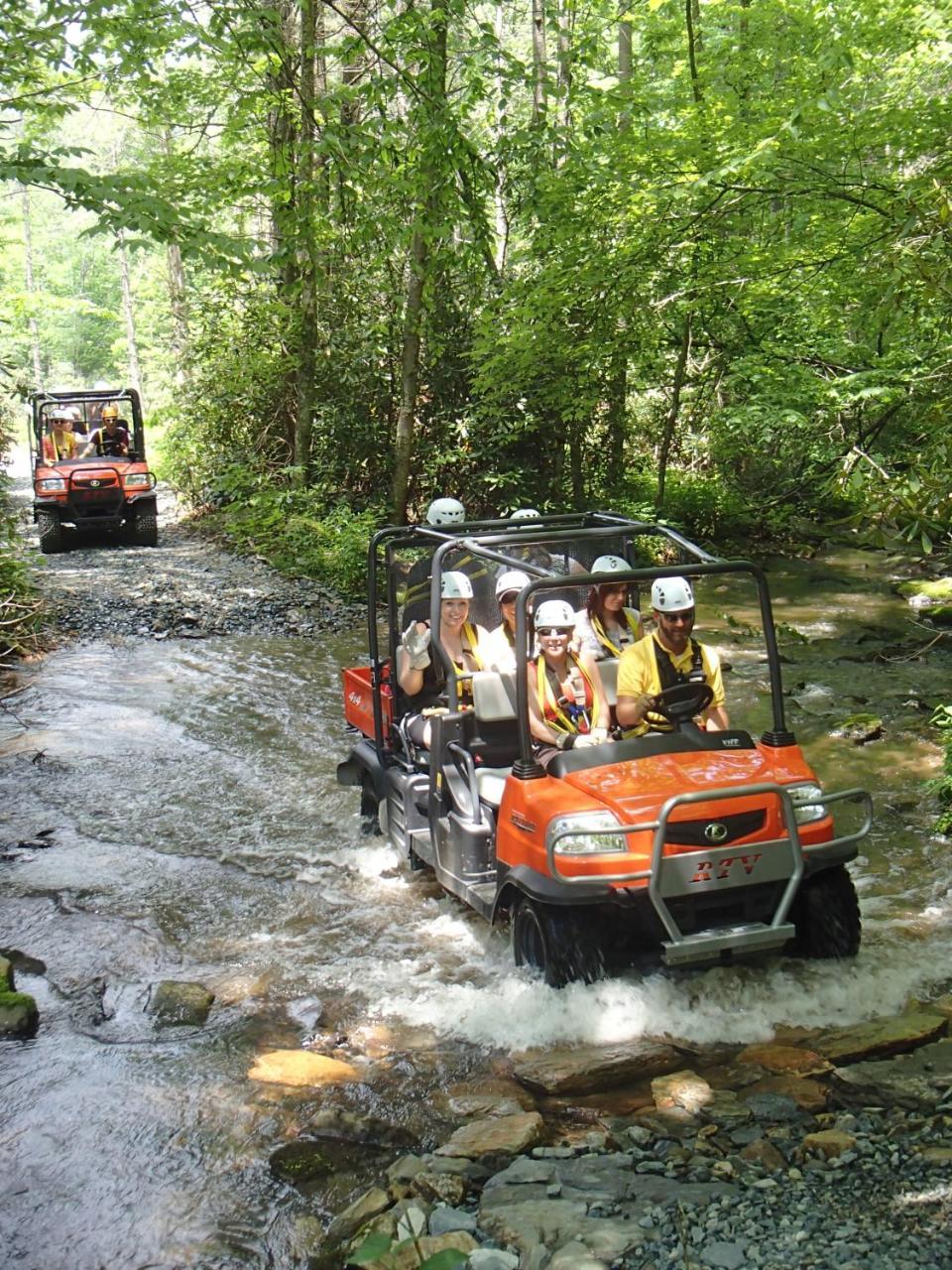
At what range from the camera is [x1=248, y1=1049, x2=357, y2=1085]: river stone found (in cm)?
466

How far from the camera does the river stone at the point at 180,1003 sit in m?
5.21

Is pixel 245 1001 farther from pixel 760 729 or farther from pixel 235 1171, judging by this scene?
pixel 760 729

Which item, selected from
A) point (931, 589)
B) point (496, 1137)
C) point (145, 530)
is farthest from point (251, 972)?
point (145, 530)

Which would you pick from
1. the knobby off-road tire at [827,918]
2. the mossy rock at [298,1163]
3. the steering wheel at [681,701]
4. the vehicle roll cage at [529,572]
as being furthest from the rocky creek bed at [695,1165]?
the steering wheel at [681,701]

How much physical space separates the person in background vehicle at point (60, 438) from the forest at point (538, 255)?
7.53ft

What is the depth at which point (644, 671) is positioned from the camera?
565cm

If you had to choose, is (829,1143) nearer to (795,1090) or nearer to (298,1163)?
(795,1090)

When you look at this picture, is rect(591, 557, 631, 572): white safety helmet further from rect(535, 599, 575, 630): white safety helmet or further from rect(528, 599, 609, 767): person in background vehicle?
rect(535, 599, 575, 630): white safety helmet

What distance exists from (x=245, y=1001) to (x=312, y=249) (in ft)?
15.6

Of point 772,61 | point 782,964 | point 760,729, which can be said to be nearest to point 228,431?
point 772,61

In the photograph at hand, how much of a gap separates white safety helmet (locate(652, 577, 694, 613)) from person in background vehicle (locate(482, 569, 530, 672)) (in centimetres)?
100

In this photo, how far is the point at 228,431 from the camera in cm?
1977

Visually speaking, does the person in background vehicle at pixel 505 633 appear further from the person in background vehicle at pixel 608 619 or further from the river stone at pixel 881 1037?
the river stone at pixel 881 1037

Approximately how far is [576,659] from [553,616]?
41 cm
